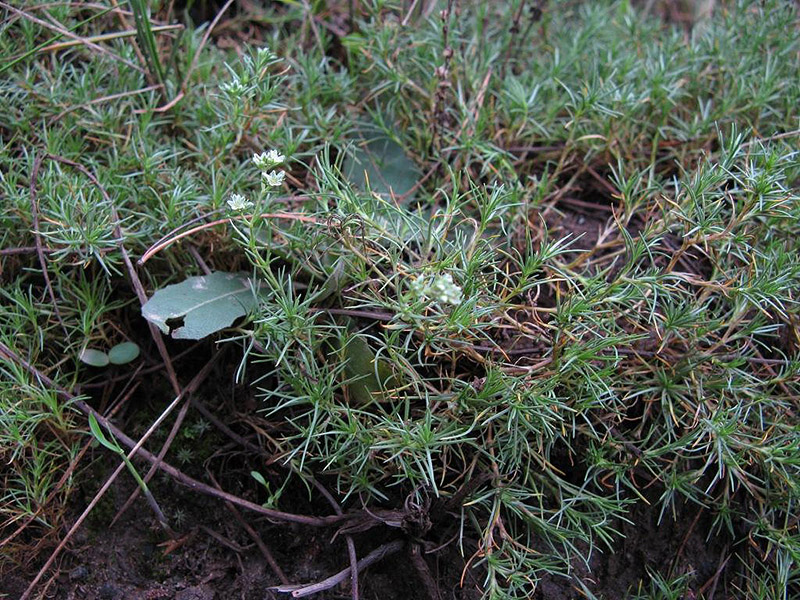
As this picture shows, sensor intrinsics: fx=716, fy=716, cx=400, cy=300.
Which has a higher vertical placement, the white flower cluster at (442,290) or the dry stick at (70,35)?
the dry stick at (70,35)

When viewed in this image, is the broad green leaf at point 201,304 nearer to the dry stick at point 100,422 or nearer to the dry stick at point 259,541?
the dry stick at point 100,422

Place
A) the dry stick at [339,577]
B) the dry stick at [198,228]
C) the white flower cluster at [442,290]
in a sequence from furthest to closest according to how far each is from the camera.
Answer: the dry stick at [198,228], the dry stick at [339,577], the white flower cluster at [442,290]

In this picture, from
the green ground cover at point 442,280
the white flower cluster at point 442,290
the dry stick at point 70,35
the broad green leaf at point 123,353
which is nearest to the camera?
the white flower cluster at point 442,290

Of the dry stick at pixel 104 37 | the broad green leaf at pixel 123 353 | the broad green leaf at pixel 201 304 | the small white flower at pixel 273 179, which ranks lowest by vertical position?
the broad green leaf at pixel 123 353

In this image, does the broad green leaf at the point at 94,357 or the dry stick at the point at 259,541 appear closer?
the dry stick at the point at 259,541

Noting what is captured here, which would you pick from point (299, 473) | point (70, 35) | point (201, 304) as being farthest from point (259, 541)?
point (70, 35)

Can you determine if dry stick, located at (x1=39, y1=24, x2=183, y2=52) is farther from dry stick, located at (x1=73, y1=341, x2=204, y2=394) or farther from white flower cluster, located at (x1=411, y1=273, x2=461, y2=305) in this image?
white flower cluster, located at (x1=411, y1=273, x2=461, y2=305)

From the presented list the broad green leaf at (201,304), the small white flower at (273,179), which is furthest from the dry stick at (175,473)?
the small white flower at (273,179)
